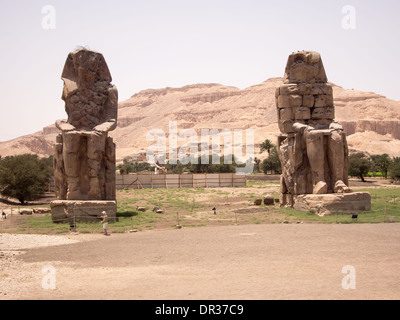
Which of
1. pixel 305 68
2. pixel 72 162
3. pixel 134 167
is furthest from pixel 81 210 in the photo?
pixel 134 167

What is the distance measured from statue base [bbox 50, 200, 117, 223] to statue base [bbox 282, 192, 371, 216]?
6.24m

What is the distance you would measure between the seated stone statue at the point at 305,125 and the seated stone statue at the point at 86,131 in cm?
611

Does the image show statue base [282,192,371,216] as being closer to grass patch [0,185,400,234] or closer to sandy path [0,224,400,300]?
grass patch [0,185,400,234]

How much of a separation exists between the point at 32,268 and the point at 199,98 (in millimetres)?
165441

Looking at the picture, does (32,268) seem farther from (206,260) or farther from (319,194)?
(319,194)

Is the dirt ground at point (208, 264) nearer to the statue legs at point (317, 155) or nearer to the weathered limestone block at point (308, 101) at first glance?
the statue legs at point (317, 155)

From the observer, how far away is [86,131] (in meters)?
15.2

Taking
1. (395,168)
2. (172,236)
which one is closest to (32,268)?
(172,236)

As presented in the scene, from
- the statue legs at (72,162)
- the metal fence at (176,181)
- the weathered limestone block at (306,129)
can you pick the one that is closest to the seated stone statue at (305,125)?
the weathered limestone block at (306,129)

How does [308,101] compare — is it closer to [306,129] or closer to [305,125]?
[305,125]

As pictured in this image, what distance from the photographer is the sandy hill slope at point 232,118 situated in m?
102

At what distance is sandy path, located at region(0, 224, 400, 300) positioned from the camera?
6758mm

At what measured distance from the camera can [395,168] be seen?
37.9 meters

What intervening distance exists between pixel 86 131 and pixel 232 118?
119 meters
